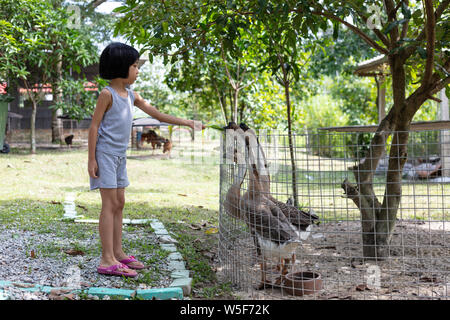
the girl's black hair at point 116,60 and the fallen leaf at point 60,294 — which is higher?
the girl's black hair at point 116,60

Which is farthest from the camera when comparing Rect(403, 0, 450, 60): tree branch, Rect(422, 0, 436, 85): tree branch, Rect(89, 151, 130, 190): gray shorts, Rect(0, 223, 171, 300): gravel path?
Rect(403, 0, 450, 60): tree branch

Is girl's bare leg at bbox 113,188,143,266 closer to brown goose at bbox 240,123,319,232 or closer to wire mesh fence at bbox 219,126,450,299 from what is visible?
wire mesh fence at bbox 219,126,450,299

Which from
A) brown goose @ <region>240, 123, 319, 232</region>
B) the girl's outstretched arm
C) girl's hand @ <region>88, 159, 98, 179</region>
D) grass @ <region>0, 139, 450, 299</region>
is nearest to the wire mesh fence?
brown goose @ <region>240, 123, 319, 232</region>

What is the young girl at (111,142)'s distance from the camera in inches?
115

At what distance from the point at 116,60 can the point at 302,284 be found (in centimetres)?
200

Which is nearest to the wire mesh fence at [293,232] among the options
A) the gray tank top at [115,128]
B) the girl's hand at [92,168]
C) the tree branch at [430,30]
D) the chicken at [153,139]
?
the tree branch at [430,30]

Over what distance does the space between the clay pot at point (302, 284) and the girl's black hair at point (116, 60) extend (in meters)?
1.86

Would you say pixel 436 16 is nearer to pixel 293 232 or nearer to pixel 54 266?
pixel 293 232

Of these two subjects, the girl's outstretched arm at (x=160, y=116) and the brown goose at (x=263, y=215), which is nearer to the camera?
the brown goose at (x=263, y=215)

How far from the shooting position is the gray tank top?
294 cm

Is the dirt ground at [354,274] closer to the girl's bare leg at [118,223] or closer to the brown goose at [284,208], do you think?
the brown goose at [284,208]


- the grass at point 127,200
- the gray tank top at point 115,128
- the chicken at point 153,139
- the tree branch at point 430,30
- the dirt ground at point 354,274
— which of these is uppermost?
the tree branch at point 430,30

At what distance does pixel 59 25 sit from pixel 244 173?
10.3 metres
